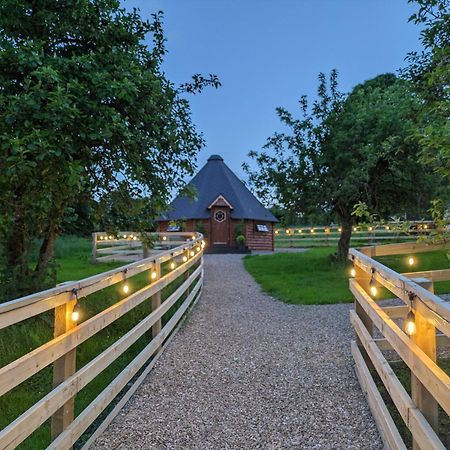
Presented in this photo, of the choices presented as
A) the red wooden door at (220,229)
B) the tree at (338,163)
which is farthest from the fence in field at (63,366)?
the red wooden door at (220,229)

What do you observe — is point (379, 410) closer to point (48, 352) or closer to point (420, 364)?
point (420, 364)

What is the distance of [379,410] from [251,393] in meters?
1.30

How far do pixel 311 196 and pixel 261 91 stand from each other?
29.4m

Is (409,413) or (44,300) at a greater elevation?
(44,300)

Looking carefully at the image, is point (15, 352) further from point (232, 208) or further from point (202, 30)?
point (202, 30)

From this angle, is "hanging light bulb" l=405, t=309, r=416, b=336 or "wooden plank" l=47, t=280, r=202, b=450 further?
"wooden plank" l=47, t=280, r=202, b=450

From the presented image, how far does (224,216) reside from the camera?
24062 millimetres

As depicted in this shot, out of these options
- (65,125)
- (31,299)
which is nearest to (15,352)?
(65,125)

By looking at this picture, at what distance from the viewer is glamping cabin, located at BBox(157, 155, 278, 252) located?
78.5 feet

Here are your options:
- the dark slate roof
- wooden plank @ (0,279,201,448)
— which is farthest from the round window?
wooden plank @ (0,279,201,448)

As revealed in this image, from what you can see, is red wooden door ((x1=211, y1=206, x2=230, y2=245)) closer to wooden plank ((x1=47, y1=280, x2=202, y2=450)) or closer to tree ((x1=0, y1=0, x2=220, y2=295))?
tree ((x1=0, y1=0, x2=220, y2=295))

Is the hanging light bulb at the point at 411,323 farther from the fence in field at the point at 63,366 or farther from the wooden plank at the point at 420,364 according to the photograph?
the fence in field at the point at 63,366

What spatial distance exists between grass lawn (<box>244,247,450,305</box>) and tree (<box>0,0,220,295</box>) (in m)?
3.97

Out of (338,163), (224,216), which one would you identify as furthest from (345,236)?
(224,216)
